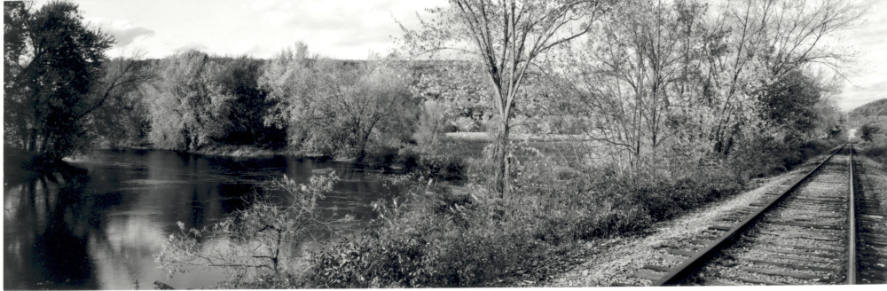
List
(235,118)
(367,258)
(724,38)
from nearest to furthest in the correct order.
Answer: (367,258), (724,38), (235,118)

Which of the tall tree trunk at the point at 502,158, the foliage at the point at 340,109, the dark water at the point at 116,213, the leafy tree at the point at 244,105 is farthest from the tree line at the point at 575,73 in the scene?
the leafy tree at the point at 244,105

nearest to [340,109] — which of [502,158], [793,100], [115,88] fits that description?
[115,88]

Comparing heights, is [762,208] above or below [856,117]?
below

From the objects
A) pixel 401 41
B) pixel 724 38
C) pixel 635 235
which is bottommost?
pixel 635 235

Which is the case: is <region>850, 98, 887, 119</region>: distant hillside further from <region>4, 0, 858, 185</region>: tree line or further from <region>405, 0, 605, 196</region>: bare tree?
<region>405, 0, 605, 196</region>: bare tree

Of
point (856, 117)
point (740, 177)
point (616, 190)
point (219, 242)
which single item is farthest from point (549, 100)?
point (856, 117)

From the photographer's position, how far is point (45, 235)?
11.4 meters

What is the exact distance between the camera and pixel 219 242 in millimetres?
10961

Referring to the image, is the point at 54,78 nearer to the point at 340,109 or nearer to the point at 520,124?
the point at 520,124

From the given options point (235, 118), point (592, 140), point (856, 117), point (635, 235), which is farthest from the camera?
point (235, 118)

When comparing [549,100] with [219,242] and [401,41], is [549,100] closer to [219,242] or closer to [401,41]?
[401,41]

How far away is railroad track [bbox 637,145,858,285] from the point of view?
5531mm

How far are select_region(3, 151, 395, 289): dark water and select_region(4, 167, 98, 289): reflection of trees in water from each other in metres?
0.02

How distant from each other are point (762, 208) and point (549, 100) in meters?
4.01
